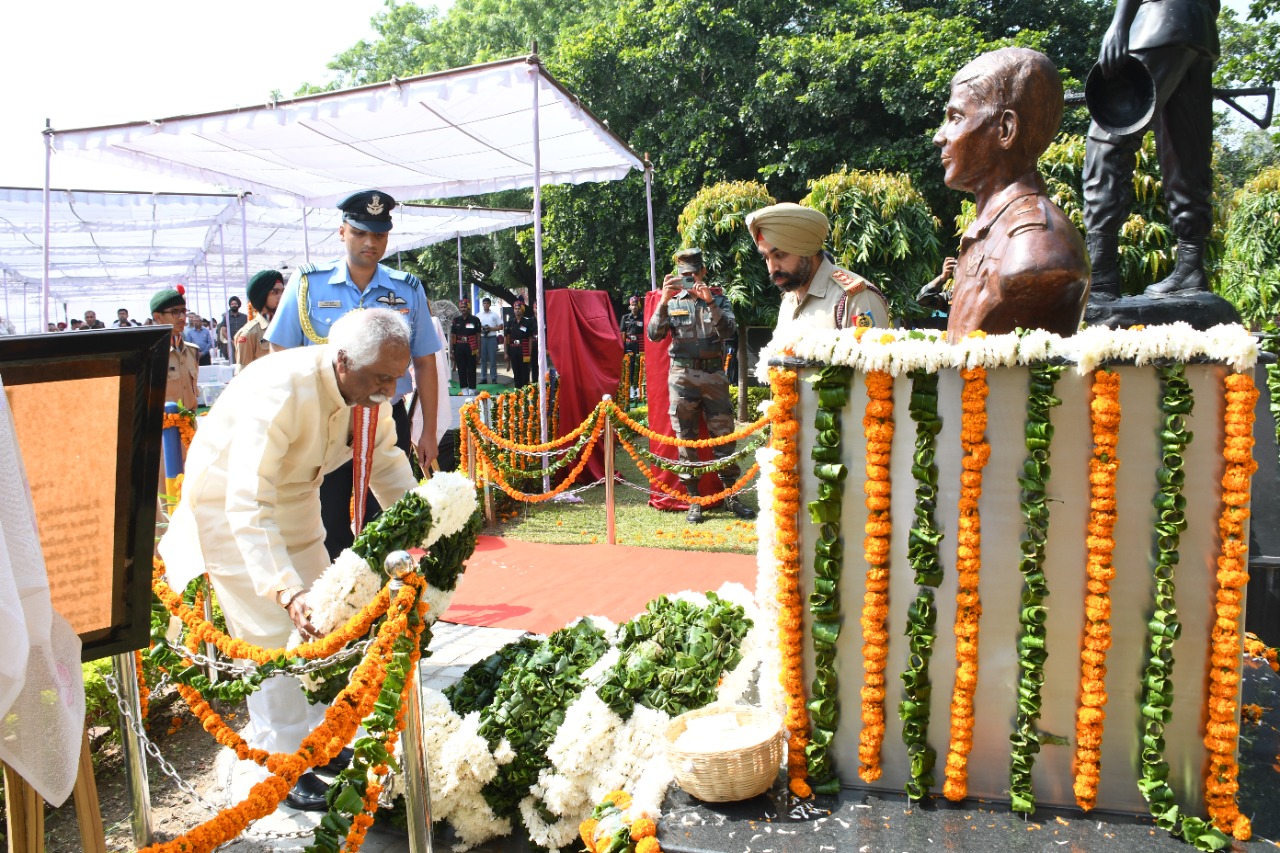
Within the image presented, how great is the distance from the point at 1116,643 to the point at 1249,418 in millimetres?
→ 728

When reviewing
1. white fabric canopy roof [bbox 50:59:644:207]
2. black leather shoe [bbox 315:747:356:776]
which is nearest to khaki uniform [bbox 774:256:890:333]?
black leather shoe [bbox 315:747:356:776]

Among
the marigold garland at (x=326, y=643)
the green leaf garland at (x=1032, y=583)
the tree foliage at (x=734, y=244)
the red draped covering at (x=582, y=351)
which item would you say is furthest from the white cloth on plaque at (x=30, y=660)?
the tree foliage at (x=734, y=244)

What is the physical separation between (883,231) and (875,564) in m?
11.8

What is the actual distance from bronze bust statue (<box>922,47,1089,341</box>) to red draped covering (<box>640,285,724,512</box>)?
5315 millimetres

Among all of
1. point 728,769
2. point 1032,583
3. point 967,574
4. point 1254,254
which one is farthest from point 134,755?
point 1254,254

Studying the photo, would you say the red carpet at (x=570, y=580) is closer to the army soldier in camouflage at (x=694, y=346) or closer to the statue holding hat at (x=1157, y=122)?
the army soldier in camouflage at (x=694, y=346)

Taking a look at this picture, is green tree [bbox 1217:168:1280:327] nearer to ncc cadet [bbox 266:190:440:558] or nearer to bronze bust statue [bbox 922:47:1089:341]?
bronze bust statue [bbox 922:47:1089:341]

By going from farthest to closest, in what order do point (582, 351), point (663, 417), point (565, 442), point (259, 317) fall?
point (582, 351) < point (663, 417) < point (565, 442) < point (259, 317)

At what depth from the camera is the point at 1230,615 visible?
95.5 inches

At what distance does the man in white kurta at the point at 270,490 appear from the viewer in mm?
3008

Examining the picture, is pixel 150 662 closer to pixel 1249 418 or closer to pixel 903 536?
pixel 903 536

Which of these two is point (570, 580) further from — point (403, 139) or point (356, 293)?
point (403, 139)

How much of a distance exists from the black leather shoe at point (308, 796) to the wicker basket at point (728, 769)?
1670mm

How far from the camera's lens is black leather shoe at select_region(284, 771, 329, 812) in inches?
141
